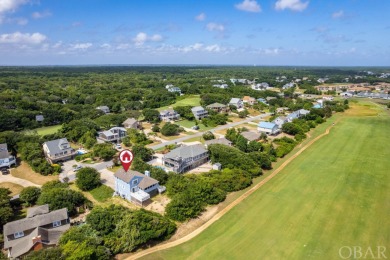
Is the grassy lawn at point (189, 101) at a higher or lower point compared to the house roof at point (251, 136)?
higher

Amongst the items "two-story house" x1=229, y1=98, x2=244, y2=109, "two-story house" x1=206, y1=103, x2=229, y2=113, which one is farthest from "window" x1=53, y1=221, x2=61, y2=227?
"two-story house" x1=229, y1=98, x2=244, y2=109

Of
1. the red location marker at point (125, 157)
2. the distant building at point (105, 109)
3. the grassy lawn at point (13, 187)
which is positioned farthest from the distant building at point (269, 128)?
the grassy lawn at point (13, 187)

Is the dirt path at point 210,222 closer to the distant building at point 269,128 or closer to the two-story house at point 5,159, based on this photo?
the distant building at point 269,128

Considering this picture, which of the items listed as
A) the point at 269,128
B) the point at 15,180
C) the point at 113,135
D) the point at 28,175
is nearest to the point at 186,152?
the point at 113,135

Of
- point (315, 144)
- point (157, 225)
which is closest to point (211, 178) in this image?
point (157, 225)

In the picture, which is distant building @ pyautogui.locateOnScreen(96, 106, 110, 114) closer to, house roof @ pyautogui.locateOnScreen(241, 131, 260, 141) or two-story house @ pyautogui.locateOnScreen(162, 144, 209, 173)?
two-story house @ pyautogui.locateOnScreen(162, 144, 209, 173)

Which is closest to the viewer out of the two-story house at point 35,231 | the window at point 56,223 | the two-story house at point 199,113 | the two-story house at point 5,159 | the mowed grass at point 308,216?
the two-story house at point 35,231

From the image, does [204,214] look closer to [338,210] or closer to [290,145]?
[338,210]
